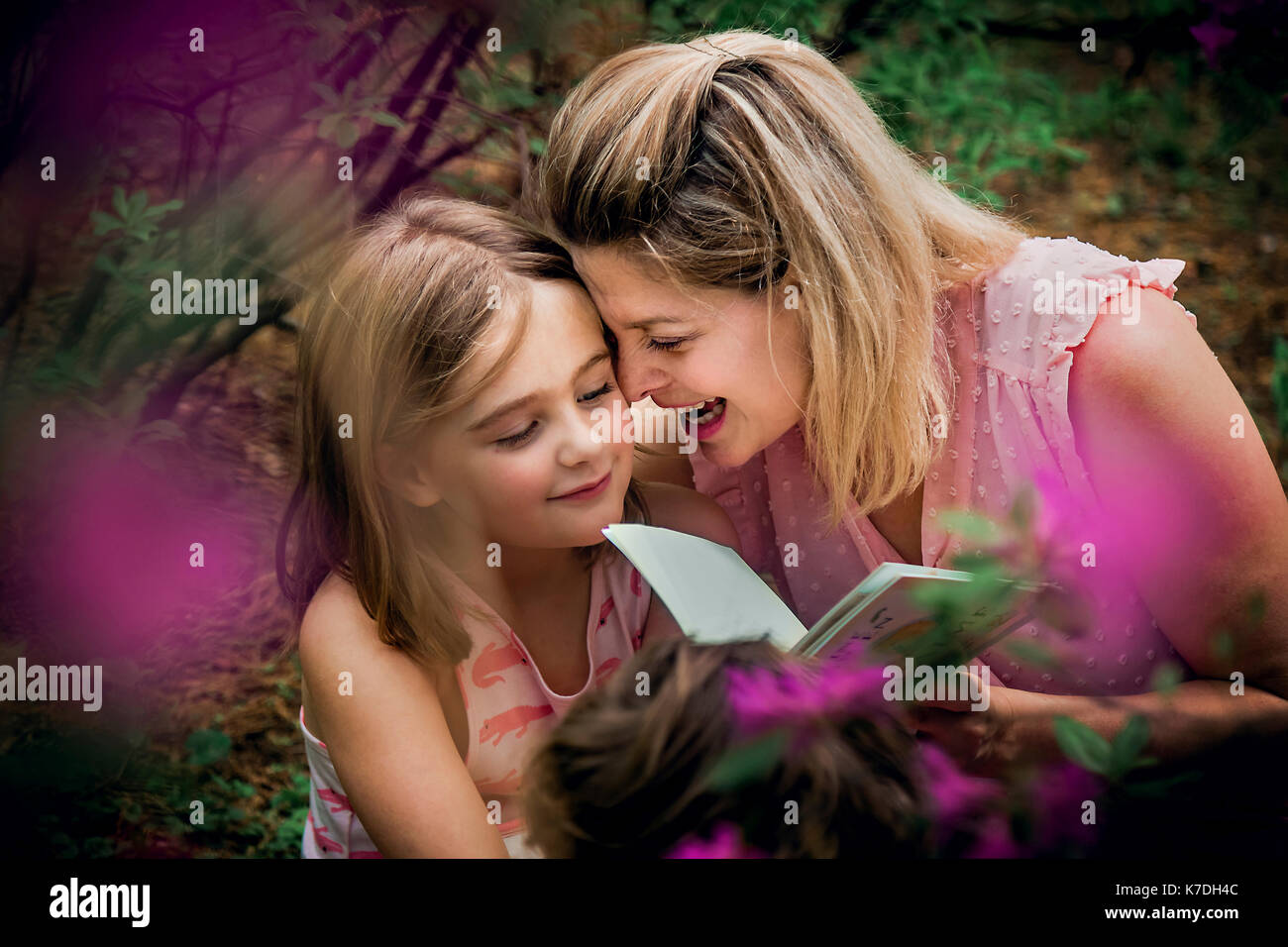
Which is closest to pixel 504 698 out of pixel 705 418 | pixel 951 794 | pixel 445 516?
pixel 445 516

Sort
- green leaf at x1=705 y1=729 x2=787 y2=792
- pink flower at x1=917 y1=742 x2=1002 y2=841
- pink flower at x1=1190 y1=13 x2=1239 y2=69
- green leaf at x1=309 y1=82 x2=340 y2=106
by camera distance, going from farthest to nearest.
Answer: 1. green leaf at x1=309 y1=82 x2=340 y2=106
2. pink flower at x1=1190 y1=13 x2=1239 y2=69
3. pink flower at x1=917 y1=742 x2=1002 y2=841
4. green leaf at x1=705 y1=729 x2=787 y2=792

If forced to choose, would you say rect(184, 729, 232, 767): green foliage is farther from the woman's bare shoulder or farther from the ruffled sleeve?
the ruffled sleeve

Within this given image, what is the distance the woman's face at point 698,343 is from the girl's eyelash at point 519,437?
162mm

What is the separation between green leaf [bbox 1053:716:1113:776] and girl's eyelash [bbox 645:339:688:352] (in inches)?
27.4

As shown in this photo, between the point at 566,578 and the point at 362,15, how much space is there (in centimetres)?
91

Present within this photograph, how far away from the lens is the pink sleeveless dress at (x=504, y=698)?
A: 1.71m

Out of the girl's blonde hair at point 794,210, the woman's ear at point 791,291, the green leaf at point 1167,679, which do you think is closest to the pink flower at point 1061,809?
the green leaf at point 1167,679

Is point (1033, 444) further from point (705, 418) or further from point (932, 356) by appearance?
point (705, 418)

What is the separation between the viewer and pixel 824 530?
1899mm

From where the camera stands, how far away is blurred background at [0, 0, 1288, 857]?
1715 millimetres

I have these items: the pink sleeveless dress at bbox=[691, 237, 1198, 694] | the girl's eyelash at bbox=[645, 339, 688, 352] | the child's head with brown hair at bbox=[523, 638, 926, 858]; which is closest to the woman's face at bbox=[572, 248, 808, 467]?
the girl's eyelash at bbox=[645, 339, 688, 352]

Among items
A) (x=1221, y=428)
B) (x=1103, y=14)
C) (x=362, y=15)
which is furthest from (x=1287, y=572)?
(x=362, y=15)

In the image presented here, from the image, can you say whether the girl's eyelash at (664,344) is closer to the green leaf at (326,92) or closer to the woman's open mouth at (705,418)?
the woman's open mouth at (705,418)
